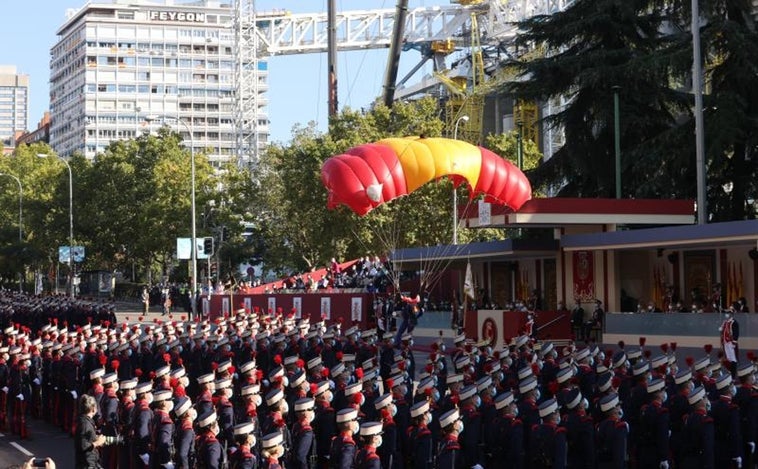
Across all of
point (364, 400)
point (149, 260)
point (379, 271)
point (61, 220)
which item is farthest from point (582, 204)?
point (61, 220)

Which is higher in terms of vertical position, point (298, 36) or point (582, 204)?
point (298, 36)

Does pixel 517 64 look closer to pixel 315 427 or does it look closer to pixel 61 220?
pixel 315 427

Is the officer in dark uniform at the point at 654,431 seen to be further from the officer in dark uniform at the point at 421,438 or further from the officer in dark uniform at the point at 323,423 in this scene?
the officer in dark uniform at the point at 323,423

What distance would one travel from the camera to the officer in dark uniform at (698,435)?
13.6 m

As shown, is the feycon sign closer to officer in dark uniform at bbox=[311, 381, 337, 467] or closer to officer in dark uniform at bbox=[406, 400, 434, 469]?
officer in dark uniform at bbox=[311, 381, 337, 467]

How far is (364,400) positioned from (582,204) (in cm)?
1645

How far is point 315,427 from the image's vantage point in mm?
15102

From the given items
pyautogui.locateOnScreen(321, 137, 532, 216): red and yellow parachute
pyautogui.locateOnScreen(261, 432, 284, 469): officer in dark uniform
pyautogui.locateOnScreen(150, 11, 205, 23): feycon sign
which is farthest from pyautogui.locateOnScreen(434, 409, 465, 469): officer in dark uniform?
pyautogui.locateOnScreen(150, 11, 205, 23): feycon sign

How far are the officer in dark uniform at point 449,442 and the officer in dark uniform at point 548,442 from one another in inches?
35.9

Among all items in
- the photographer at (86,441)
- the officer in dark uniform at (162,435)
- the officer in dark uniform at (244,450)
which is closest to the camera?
the officer in dark uniform at (244,450)

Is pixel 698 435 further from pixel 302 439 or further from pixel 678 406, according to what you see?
pixel 302 439

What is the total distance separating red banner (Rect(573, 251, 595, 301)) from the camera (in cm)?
3147

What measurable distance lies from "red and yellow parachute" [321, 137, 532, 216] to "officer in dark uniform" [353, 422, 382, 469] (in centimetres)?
1601

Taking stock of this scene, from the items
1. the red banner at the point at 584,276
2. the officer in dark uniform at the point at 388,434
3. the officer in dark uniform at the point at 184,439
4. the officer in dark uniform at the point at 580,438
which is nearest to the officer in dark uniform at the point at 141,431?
the officer in dark uniform at the point at 184,439
